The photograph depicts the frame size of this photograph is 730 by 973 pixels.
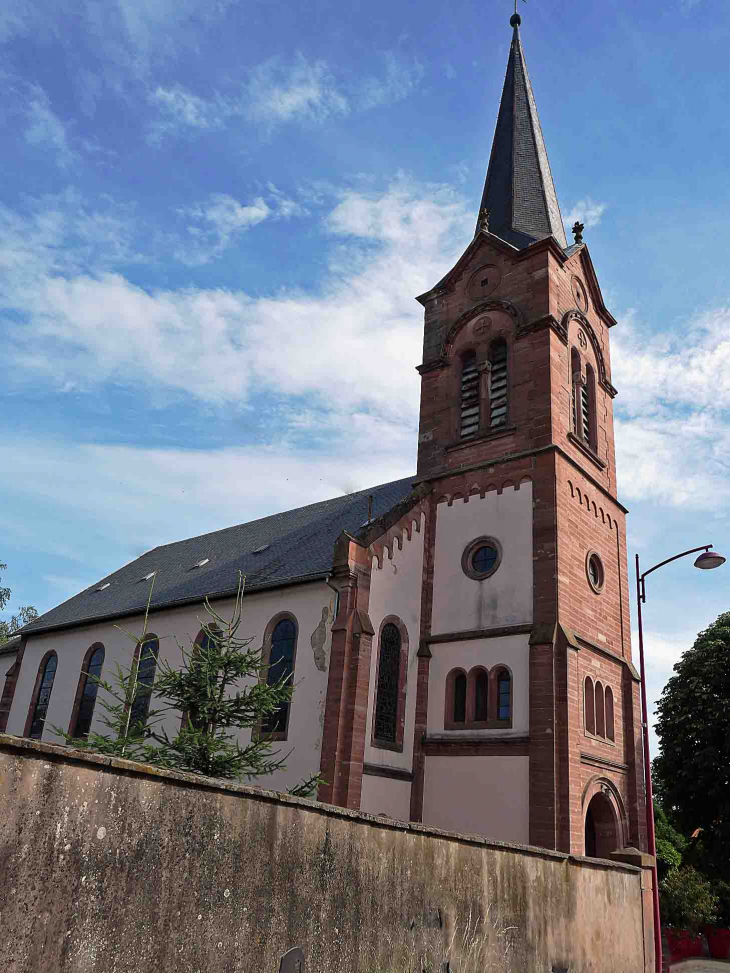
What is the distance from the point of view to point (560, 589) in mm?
18766

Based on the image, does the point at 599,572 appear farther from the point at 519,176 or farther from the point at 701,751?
the point at 519,176

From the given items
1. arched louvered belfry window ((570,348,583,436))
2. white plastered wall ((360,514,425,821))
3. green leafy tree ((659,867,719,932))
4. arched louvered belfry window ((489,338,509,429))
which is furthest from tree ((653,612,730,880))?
arched louvered belfry window ((489,338,509,429))

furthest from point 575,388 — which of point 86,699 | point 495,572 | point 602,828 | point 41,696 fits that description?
point 41,696

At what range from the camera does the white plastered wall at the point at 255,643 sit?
1805 cm

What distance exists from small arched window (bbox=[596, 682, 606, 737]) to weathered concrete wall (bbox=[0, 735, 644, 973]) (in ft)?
36.6

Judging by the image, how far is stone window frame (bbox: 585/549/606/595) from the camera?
20586 mm

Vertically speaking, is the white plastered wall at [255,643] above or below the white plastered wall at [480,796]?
above

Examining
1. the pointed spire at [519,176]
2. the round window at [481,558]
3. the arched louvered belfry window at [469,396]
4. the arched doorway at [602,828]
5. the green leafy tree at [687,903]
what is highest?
the pointed spire at [519,176]

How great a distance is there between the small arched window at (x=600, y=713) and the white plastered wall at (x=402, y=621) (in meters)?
4.53

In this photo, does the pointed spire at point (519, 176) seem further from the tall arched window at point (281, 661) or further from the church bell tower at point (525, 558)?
the tall arched window at point (281, 661)

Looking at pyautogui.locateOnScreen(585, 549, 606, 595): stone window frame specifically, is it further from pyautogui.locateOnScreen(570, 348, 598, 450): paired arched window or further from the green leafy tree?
the green leafy tree

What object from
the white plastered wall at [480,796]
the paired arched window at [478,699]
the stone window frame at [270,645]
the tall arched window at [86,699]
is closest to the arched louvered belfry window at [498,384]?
the paired arched window at [478,699]

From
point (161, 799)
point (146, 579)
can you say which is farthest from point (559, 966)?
point (146, 579)

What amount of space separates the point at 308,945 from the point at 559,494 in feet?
49.8
